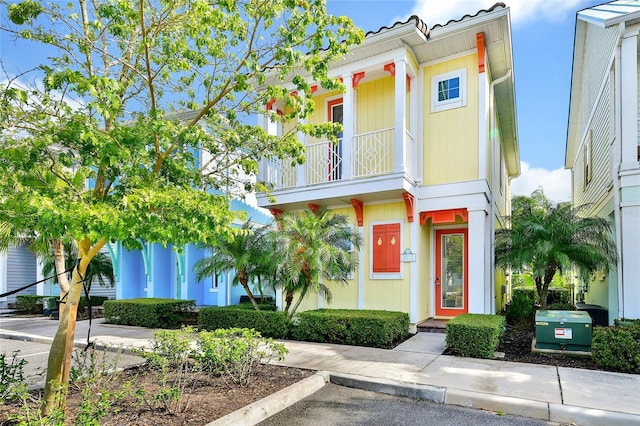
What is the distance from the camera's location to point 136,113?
5.36m

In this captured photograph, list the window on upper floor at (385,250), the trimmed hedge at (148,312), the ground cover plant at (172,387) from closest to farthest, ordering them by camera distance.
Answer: the ground cover plant at (172,387) → the window on upper floor at (385,250) → the trimmed hedge at (148,312)

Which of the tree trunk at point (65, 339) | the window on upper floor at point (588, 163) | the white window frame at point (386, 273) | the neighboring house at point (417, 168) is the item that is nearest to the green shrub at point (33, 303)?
the neighboring house at point (417, 168)

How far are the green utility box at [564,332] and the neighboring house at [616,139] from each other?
1144mm

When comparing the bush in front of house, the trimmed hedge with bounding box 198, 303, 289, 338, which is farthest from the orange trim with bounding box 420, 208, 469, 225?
the trimmed hedge with bounding box 198, 303, 289, 338

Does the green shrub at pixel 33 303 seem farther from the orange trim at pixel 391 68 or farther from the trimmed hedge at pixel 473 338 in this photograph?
the trimmed hedge at pixel 473 338

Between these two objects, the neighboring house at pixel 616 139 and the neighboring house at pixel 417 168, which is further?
the neighboring house at pixel 417 168

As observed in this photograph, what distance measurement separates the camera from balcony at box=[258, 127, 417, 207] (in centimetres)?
926

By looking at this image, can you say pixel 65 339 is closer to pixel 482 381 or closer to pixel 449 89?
pixel 482 381

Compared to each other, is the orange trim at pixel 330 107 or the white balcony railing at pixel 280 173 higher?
the orange trim at pixel 330 107

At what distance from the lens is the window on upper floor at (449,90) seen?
9.72 meters

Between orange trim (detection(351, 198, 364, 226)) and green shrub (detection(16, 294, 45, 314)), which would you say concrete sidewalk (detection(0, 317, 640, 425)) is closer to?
orange trim (detection(351, 198, 364, 226))

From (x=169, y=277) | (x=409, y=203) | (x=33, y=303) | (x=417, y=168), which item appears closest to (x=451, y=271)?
(x=409, y=203)

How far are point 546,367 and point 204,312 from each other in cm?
727

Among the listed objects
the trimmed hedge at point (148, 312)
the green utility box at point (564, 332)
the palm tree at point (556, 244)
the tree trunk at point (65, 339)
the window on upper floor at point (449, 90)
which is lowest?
the trimmed hedge at point (148, 312)
